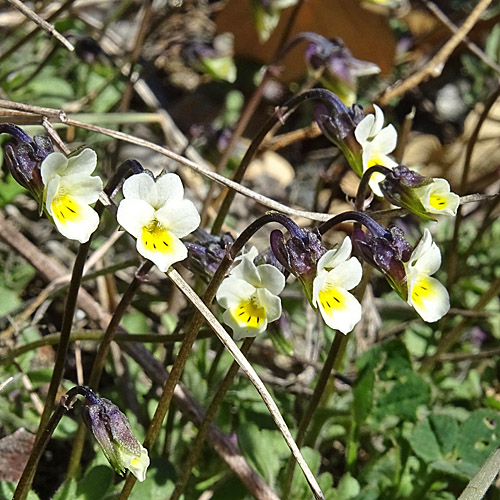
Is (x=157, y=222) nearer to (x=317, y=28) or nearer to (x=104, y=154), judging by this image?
(x=104, y=154)

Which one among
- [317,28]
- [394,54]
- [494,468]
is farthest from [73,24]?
[494,468]

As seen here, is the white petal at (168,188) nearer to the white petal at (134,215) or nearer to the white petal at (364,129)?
the white petal at (134,215)

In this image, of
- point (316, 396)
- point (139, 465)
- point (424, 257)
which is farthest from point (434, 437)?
point (139, 465)

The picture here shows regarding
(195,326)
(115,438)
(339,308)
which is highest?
(339,308)

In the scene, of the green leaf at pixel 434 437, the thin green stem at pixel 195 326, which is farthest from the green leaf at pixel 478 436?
the thin green stem at pixel 195 326

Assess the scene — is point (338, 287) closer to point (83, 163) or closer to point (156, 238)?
point (156, 238)

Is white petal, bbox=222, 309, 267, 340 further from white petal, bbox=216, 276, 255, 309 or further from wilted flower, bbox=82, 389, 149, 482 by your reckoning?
wilted flower, bbox=82, 389, 149, 482
